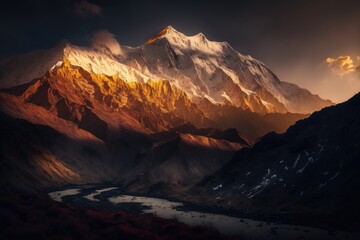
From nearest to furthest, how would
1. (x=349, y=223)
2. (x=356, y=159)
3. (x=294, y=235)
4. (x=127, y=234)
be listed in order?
(x=127, y=234) → (x=294, y=235) → (x=349, y=223) → (x=356, y=159)

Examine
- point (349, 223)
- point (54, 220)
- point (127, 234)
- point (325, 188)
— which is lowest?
point (349, 223)

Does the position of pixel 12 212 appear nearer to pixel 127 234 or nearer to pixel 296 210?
pixel 127 234

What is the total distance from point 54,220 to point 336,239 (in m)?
74.7

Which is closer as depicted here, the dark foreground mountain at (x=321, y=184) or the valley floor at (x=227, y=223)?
the valley floor at (x=227, y=223)

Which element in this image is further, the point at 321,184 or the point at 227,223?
the point at 321,184

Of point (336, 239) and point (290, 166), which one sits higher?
point (290, 166)

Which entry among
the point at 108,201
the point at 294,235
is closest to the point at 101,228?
the point at 294,235

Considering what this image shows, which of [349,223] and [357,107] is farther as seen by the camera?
[357,107]

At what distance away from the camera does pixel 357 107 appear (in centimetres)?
19850

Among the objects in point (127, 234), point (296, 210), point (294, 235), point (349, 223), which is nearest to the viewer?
point (127, 234)

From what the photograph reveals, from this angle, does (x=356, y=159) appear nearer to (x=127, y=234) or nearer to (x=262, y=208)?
(x=262, y=208)

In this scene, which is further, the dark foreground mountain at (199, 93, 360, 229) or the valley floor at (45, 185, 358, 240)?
the dark foreground mountain at (199, 93, 360, 229)

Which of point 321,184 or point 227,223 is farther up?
point 227,223

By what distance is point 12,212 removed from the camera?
362ft
